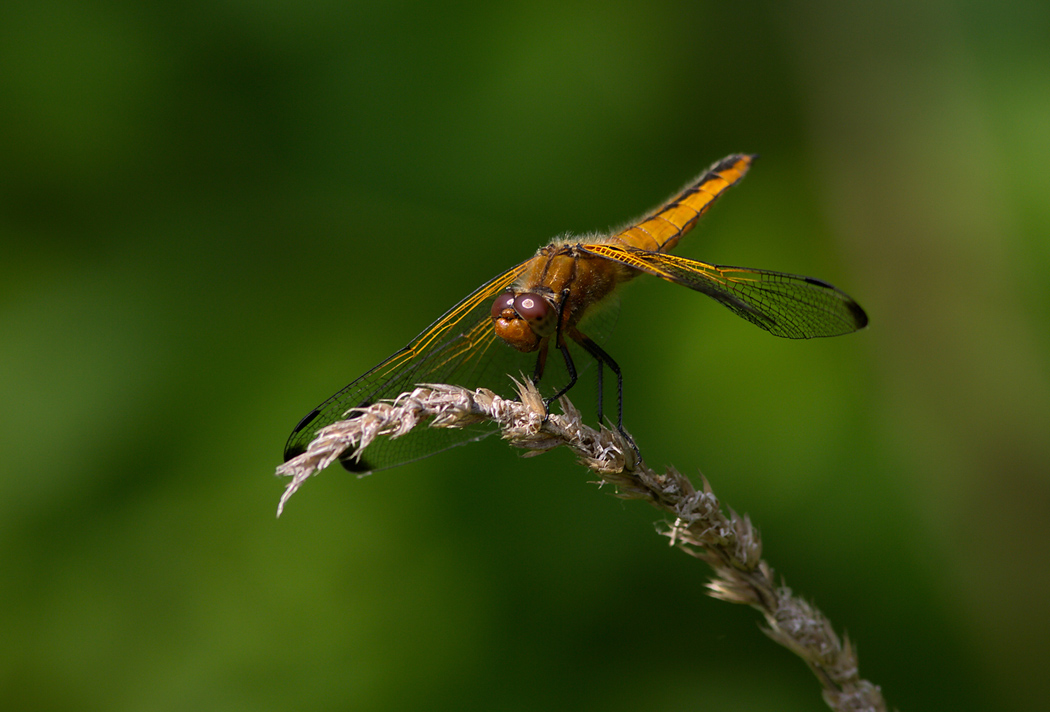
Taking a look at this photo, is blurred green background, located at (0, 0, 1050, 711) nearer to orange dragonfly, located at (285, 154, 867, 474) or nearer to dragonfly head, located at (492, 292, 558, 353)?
orange dragonfly, located at (285, 154, 867, 474)

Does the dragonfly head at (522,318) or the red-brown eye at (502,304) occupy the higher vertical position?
the red-brown eye at (502,304)

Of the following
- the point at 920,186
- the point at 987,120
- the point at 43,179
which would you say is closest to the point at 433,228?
the point at 43,179

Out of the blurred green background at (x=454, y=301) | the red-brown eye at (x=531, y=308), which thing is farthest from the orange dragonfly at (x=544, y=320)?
the blurred green background at (x=454, y=301)

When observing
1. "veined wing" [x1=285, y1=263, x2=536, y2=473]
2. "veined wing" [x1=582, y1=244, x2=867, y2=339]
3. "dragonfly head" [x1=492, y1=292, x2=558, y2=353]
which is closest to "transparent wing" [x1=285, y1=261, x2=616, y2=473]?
"veined wing" [x1=285, y1=263, x2=536, y2=473]

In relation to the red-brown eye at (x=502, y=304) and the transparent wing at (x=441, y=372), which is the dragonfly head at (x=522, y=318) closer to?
the red-brown eye at (x=502, y=304)

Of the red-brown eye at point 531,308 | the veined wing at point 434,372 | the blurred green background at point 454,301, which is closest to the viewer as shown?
the veined wing at point 434,372

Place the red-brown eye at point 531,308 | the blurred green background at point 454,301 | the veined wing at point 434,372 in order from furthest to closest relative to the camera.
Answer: the blurred green background at point 454,301 < the red-brown eye at point 531,308 < the veined wing at point 434,372

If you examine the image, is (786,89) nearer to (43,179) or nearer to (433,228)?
(433,228)

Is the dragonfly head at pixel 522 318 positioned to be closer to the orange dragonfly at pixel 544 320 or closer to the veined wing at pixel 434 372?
the orange dragonfly at pixel 544 320

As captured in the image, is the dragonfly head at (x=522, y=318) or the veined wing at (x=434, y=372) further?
the dragonfly head at (x=522, y=318)

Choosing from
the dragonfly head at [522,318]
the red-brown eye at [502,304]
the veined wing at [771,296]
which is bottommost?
the veined wing at [771,296]
